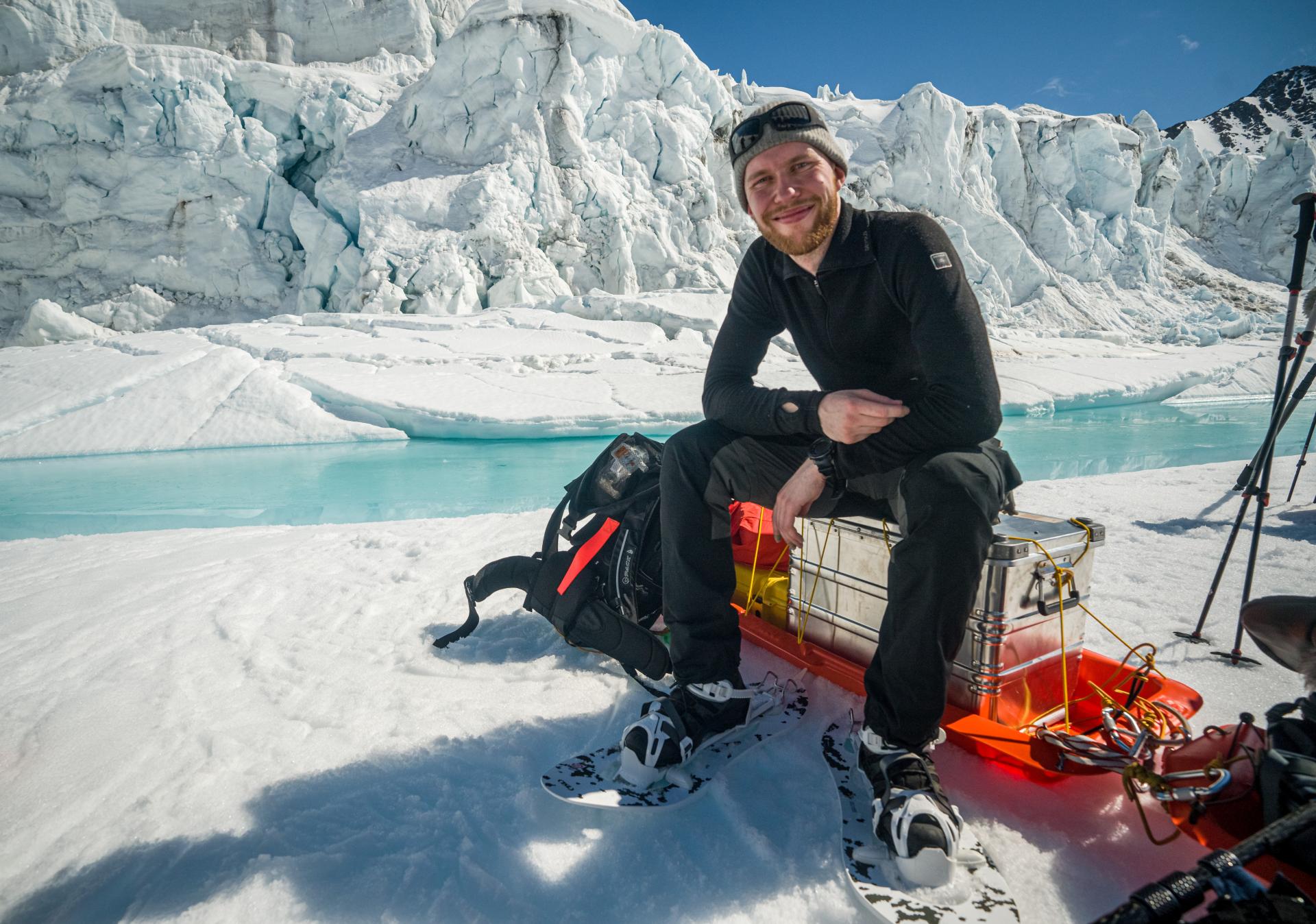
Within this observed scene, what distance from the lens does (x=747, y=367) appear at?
150 centimetres

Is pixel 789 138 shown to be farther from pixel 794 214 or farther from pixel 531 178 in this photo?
pixel 531 178

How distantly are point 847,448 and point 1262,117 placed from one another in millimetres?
54983

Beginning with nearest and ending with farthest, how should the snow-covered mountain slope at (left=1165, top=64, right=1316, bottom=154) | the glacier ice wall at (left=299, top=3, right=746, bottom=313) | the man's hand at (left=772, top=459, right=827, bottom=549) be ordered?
1. the man's hand at (left=772, top=459, right=827, bottom=549)
2. the glacier ice wall at (left=299, top=3, right=746, bottom=313)
3. the snow-covered mountain slope at (left=1165, top=64, right=1316, bottom=154)

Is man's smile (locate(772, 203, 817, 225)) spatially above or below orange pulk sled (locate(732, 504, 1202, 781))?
above

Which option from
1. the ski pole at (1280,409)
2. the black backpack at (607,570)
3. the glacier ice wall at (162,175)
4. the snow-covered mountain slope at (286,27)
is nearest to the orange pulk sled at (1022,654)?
the black backpack at (607,570)

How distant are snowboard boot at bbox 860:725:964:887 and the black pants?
0.04 metres

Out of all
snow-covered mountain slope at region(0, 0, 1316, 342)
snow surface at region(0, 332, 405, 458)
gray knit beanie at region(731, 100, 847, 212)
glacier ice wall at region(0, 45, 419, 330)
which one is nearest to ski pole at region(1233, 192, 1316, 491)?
gray knit beanie at region(731, 100, 847, 212)

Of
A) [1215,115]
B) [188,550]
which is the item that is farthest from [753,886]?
[1215,115]

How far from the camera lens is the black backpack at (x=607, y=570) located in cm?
163

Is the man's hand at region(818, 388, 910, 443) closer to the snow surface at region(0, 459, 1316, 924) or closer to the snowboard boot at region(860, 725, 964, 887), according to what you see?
the snowboard boot at region(860, 725, 964, 887)

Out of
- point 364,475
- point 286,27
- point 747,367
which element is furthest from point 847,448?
point 286,27

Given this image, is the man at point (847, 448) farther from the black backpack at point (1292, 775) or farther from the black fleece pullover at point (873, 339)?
the black backpack at point (1292, 775)

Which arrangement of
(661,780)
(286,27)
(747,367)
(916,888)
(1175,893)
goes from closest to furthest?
(1175,893), (916,888), (661,780), (747,367), (286,27)

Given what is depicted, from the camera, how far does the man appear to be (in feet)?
3.36
